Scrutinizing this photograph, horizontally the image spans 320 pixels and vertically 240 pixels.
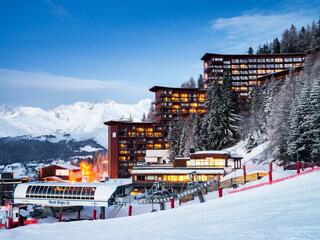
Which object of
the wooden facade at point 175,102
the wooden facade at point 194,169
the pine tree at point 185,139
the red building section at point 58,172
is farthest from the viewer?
the wooden facade at point 175,102

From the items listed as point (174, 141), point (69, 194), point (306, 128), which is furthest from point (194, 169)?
point (306, 128)

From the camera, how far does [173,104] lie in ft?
444

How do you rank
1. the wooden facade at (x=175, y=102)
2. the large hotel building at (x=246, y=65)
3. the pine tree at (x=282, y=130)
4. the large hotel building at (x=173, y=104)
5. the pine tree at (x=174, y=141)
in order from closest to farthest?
the pine tree at (x=282, y=130), the pine tree at (x=174, y=141), the large hotel building at (x=173, y=104), the wooden facade at (x=175, y=102), the large hotel building at (x=246, y=65)

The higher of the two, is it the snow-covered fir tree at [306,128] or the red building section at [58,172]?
the snow-covered fir tree at [306,128]

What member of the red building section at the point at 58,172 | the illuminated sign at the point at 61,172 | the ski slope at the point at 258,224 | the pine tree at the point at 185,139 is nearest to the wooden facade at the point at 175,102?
the pine tree at the point at 185,139

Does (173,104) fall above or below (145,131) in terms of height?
above

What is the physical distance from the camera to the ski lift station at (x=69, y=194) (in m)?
49.8

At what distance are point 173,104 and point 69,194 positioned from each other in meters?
87.7

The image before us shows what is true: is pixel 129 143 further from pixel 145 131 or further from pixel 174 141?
pixel 174 141

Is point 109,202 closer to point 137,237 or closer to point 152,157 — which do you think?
point 137,237

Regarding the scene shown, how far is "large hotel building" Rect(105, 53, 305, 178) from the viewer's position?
125438 mm

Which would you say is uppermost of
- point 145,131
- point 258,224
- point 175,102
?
point 175,102

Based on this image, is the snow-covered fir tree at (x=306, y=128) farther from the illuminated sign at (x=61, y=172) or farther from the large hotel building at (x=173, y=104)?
the illuminated sign at (x=61, y=172)

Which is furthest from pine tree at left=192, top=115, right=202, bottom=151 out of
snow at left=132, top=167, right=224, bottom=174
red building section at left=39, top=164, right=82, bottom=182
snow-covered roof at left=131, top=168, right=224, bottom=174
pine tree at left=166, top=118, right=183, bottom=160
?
red building section at left=39, top=164, right=82, bottom=182
